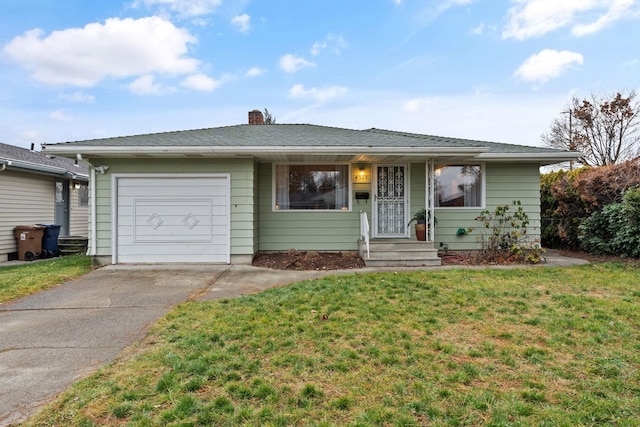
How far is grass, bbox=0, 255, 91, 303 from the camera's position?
5344 millimetres

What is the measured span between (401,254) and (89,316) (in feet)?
18.3

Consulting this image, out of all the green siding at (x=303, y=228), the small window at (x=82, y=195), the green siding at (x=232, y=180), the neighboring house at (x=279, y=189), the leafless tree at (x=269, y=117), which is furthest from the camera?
the leafless tree at (x=269, y=117)

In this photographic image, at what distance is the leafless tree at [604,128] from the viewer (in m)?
20.5

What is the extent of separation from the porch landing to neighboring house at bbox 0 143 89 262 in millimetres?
8951

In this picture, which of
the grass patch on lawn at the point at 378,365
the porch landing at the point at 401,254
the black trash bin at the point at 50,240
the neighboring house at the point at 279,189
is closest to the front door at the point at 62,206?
the black trash bin at the point at 50,240

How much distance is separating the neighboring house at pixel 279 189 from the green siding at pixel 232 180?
0.07 ft

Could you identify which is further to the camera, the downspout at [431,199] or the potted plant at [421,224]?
the potted plant at [421,224]

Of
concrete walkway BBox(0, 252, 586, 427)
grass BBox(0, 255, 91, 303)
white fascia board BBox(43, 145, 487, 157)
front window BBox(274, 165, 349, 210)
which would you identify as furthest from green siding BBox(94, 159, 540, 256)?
grass BBox(0, 255, 91, 303)

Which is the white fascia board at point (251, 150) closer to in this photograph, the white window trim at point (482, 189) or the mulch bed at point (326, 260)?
the white window trim at point (482, 189)

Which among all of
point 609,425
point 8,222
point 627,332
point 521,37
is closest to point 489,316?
point 627,332

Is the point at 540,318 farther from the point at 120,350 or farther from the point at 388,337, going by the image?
the point at 120,350

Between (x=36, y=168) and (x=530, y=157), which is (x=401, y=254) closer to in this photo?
(x=530, y=157)

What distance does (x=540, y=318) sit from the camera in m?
3.78

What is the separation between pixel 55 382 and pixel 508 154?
883 cm
